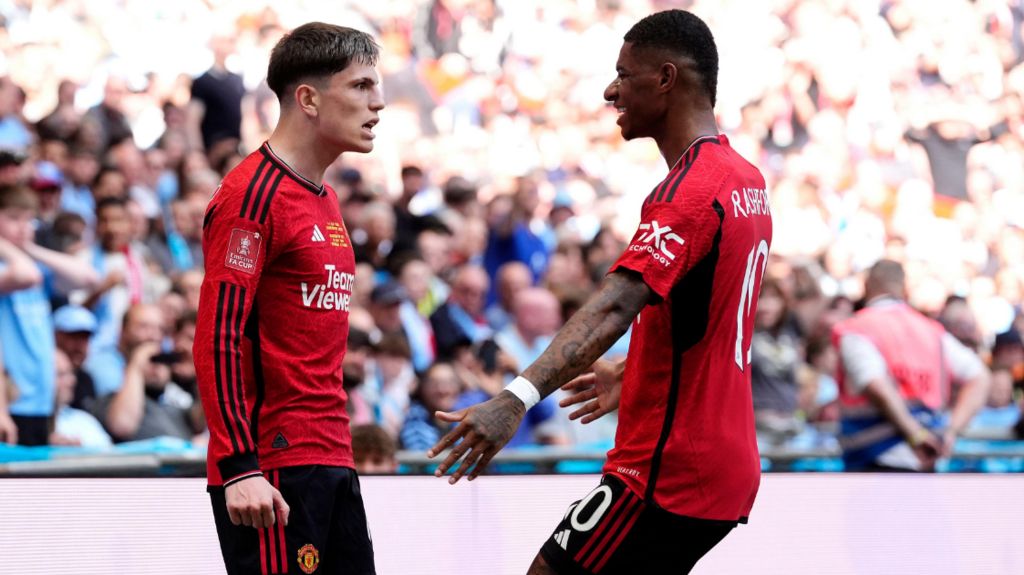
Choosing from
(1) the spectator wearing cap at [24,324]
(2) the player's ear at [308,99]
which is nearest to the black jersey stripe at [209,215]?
(2) the player's ear at [308,99]

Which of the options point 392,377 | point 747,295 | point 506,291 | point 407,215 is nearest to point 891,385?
point 392,377

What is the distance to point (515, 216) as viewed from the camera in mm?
10914

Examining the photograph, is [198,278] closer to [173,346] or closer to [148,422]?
[173,346]

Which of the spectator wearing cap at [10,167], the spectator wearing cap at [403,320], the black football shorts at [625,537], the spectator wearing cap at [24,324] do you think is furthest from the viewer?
the spectator wearing cap at [403,320]

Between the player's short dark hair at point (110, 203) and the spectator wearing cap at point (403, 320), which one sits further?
the spectator wearing cap at point (403, 320)

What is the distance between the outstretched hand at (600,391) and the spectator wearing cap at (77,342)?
401 centimetres

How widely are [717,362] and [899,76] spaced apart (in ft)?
46.8

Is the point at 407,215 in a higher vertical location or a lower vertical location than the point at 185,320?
higher

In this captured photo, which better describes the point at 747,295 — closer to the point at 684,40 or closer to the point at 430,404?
the point at 684,40

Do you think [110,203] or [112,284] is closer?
[112,284]

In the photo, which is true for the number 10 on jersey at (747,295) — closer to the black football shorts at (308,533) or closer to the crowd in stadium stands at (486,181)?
the crowd in stadium stands at (486,181)

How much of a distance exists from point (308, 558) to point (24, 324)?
394 cm

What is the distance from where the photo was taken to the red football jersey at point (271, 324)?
3.51 m

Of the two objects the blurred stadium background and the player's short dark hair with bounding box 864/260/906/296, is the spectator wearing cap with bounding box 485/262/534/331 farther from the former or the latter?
the player's short dark hair with bounding box 864/260/906/296
